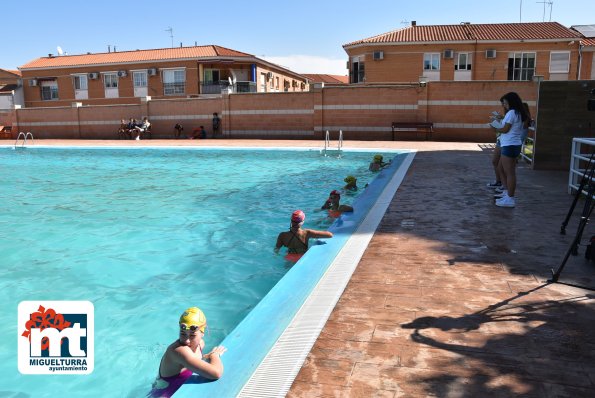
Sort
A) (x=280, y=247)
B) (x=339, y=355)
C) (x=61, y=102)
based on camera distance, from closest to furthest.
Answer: (x=339, y=355) → (x=280, y=247) → (x=61, y=102)

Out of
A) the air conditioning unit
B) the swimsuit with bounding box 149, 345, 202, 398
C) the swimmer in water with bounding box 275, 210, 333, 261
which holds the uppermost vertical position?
the air conditioning unit

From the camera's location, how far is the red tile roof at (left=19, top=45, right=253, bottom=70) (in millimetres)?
39656

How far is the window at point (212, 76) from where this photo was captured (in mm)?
40062

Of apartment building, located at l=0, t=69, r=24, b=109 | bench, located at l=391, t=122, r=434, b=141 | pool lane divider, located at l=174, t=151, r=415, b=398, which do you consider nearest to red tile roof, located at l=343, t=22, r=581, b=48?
bench, located at l=391, t=122, r=434, b=141

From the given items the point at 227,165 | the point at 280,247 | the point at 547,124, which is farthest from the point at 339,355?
the point at 227,165

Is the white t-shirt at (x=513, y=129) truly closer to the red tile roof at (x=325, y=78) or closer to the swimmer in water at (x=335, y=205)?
the swimmer in water at (x=335, y=205)

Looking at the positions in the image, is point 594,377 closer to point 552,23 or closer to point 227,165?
point 227,165

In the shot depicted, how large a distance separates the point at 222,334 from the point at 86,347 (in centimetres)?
150

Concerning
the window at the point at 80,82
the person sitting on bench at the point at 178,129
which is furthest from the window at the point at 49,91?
the person sitting on bench at the point at 178,129

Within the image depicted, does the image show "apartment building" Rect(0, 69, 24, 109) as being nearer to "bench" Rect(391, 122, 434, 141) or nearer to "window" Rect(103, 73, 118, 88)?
"window" Rect(103, 73, 118, 88)

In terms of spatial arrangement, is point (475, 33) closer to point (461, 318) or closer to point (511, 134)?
point (511, 134)

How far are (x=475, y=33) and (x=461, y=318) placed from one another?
3514cm

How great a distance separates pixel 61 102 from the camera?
42.5 metres

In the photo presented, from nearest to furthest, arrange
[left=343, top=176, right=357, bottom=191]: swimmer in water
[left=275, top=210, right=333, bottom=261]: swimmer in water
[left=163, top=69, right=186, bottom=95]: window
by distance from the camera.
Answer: [left=275, top=210, right=333, bottom=261]: swimmer in water
[left=343, top=176, right=357, bottom=191]: swimmer in water
[left=163, top=69, right=186, bottom=95]: window
